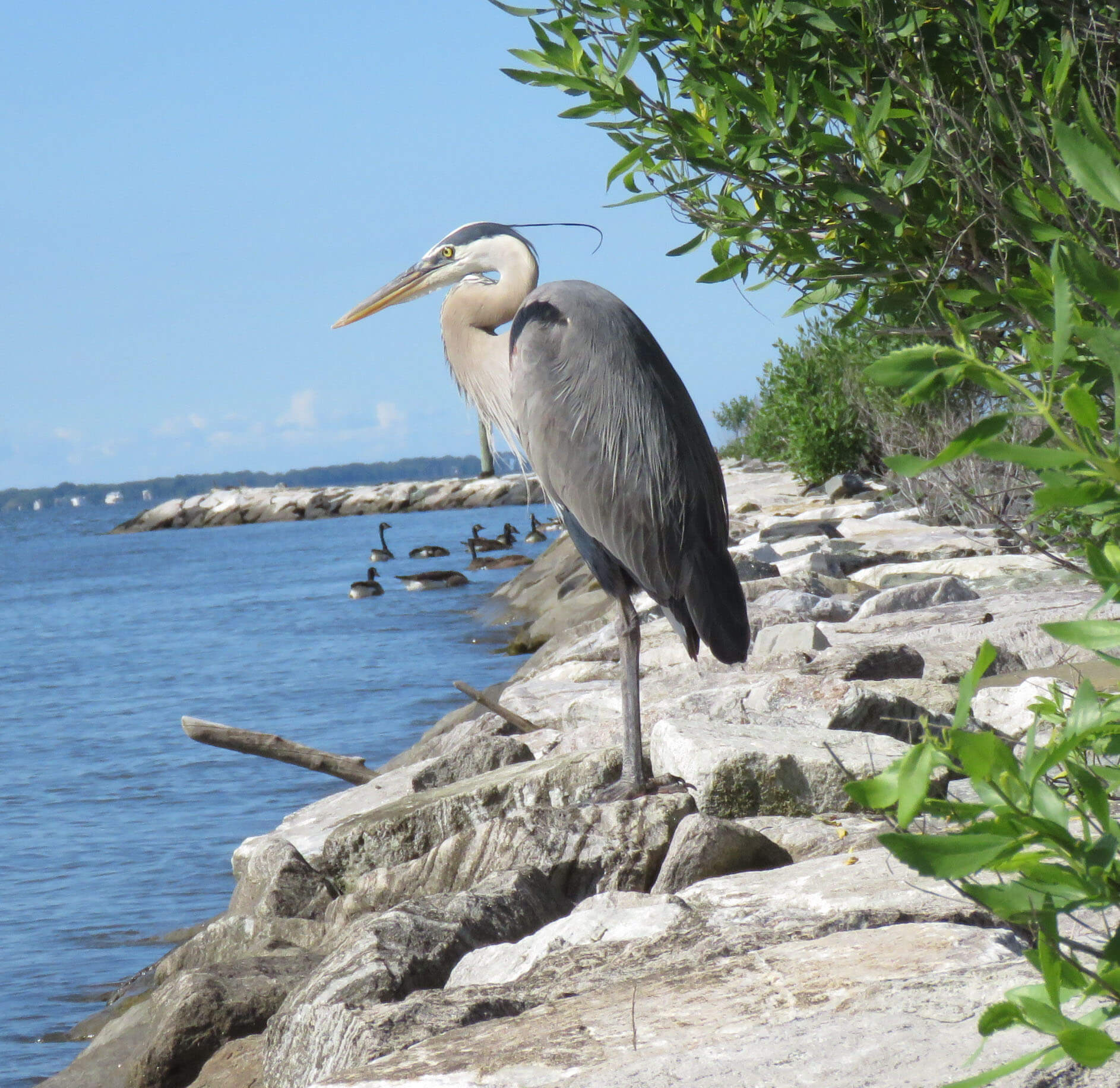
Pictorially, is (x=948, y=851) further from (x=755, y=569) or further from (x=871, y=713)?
(x=755, y=569)

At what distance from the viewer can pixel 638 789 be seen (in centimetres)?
457

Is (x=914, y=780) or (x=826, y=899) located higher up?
(x=914, y=780)

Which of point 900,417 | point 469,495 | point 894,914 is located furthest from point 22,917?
point 469,495

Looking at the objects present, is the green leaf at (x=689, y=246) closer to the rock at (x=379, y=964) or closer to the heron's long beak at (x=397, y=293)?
the rock at (x=379, y=964)

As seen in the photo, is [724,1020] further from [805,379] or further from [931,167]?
[805,379]

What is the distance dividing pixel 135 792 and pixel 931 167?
31.3ft

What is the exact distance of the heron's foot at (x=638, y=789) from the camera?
4395 millimetres

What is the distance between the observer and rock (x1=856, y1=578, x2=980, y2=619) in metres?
8.09

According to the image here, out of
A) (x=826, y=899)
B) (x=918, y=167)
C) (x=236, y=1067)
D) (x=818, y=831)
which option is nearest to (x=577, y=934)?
(x=826, y=899)

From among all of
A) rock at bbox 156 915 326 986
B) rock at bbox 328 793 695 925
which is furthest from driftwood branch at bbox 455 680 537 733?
rock at bbox 328 793 695 925

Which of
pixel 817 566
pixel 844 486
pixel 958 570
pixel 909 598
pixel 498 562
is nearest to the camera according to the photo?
pixel 909 598

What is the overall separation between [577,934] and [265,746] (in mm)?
3933

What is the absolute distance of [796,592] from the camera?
847cm

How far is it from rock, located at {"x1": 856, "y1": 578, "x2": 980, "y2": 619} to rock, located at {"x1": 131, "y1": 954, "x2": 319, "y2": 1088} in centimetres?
513
